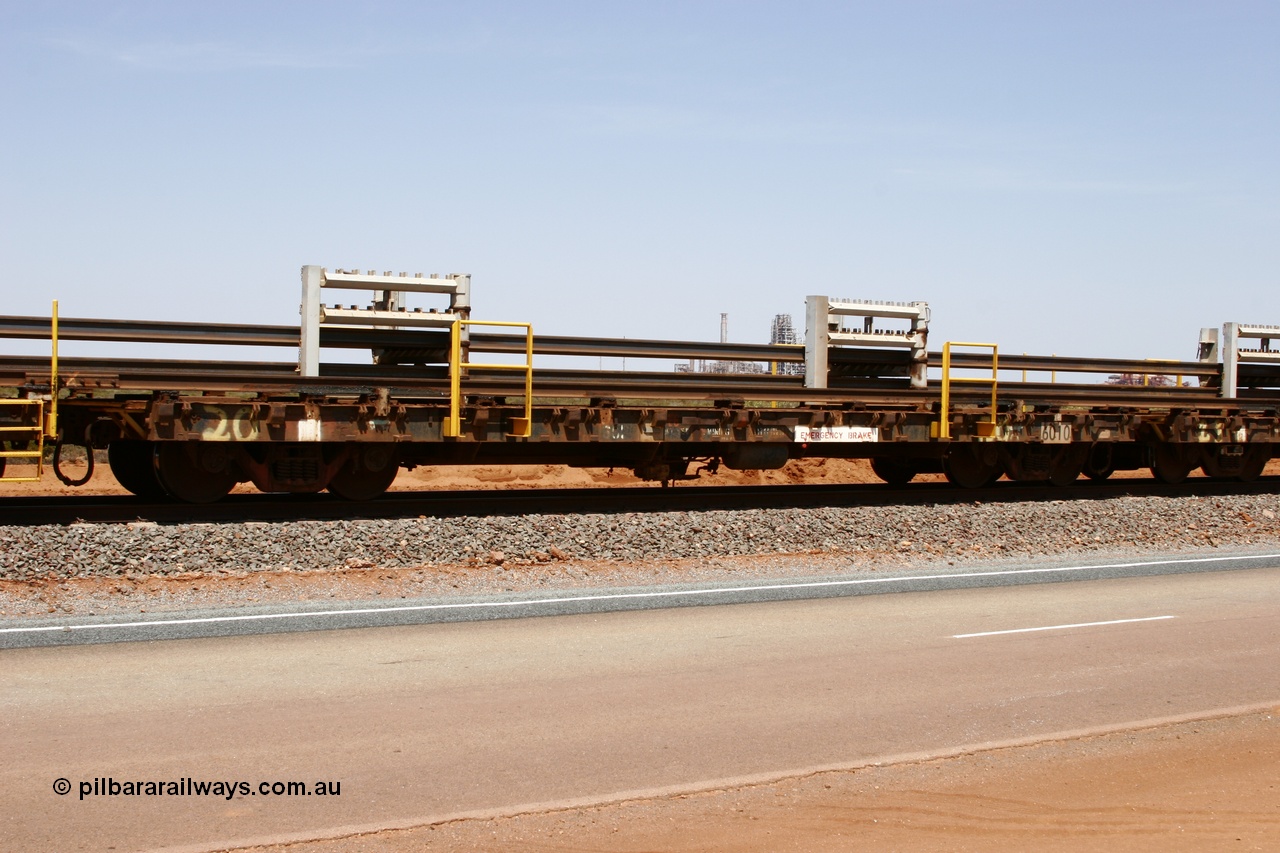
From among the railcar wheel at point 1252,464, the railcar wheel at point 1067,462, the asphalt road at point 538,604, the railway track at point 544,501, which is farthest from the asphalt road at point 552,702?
the railcar wheel at point 1252,464

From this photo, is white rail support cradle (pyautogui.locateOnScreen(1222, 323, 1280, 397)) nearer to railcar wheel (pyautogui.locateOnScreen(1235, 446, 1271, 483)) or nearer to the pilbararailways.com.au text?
railcar wheel (pyautogui.locateOnScreen(1235, 446, 1271, 483))

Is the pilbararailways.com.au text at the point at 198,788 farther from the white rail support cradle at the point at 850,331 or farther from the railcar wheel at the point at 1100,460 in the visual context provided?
the railcar wheel at the point at 1100,460

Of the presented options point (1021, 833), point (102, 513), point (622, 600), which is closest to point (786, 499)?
point (622, 600)

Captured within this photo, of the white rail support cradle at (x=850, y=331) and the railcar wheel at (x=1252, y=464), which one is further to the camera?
the railcar wheel at (x=1252, y=464)

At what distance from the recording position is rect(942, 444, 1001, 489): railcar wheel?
725 inches

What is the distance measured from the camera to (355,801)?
530 cm

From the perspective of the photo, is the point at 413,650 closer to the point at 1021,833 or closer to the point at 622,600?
the point at 622,600

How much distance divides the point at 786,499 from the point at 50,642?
10195 mm

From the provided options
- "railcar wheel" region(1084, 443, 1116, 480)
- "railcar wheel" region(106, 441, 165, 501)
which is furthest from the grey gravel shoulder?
"railcar wheel" region(1084, 443, 1116, 480)

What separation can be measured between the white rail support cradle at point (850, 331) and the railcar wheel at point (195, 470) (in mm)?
7652

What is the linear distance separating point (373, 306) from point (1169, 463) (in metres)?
13.0

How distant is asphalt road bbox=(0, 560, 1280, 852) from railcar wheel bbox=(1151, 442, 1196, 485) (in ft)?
34.1

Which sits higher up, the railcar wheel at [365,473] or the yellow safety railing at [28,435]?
the yellow safety railing at [28,435]

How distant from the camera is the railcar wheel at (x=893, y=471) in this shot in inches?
773
